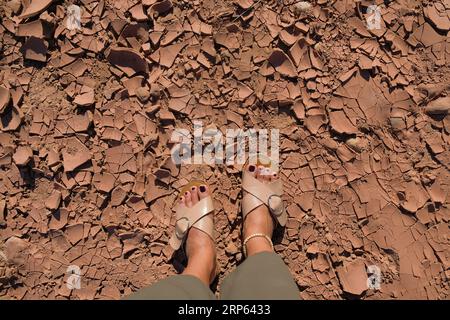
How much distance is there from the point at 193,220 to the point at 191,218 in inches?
0.4

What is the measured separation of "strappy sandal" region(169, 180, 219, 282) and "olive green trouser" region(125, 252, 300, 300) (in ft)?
0.53

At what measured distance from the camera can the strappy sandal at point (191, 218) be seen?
1488 mm

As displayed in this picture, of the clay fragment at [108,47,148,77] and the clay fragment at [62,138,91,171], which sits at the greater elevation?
the clay fragment at [108,47,148,77]

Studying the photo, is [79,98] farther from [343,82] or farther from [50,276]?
[343,82]

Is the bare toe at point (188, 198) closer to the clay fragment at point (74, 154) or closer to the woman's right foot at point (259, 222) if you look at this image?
the woman's right foot at point (259, 222)

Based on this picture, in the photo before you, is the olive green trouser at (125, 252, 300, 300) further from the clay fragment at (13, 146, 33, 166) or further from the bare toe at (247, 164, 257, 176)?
the clay fragment at (13, 146, 33, 166)

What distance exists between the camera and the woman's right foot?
1473 millimetres

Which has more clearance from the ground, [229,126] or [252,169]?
[229,126]

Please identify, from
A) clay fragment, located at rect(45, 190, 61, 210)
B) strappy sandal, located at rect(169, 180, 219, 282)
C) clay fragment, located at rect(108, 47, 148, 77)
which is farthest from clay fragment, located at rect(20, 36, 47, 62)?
strappy sandal, located at rect(169, 180, 219, 282)

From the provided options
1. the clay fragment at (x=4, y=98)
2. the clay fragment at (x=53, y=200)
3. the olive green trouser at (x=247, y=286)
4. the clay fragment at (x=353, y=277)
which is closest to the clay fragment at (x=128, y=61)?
the clay fragment at (x=4, y=98)

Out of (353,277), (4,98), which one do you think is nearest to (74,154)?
(4,98)

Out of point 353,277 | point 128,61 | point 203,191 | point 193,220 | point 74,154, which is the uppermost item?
point 128,61

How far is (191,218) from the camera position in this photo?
1.49 metres

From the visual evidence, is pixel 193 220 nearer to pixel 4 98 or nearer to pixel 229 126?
pixel 229 126
